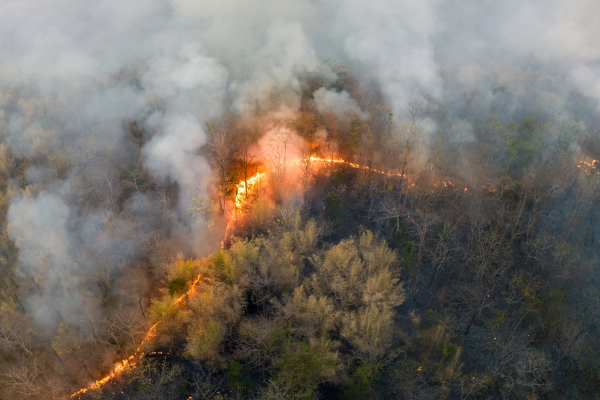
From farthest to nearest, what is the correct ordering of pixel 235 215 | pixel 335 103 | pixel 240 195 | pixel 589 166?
pixel 335 103, pixel 589 166, pixel 240 195, pixel 235 215

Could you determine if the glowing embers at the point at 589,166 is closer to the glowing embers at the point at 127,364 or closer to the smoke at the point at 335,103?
the smoke at the point at 335,103

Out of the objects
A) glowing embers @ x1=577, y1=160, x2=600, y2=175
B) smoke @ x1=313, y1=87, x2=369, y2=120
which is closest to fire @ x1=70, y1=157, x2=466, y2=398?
smoke @ x1=313, y1=87, x2=369, y2=120

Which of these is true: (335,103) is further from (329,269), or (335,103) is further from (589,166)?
(589,166)

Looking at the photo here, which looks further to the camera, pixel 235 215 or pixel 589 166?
pixel 589 166

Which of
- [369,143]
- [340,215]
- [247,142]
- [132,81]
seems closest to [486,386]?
[340,215]

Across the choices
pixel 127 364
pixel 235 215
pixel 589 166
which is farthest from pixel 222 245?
pixel 589 166

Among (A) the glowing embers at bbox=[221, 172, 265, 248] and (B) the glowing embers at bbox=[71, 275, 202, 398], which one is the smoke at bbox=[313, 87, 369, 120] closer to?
(A) the glowing embers at bbox=[221, 172, 265, 248]
